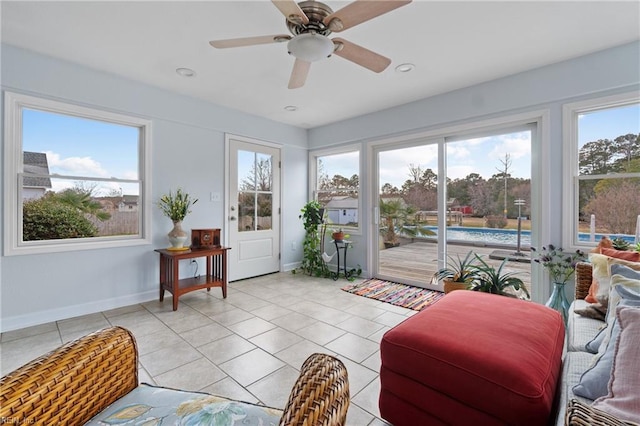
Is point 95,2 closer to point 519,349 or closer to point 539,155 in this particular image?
point 519,349

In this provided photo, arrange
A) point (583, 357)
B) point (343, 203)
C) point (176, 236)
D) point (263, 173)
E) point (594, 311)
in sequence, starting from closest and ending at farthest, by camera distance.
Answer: point (583, 357) → point (594, 311) → point (176, 236) → point (263, 173) → point (343, 203)

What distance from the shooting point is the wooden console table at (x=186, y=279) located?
315 centimetres

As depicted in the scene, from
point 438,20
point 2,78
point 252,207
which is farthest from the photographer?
point 252,207

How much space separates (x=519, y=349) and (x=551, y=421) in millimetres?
261

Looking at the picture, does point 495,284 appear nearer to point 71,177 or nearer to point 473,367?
point 473,367

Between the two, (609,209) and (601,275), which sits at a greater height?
(609,209)

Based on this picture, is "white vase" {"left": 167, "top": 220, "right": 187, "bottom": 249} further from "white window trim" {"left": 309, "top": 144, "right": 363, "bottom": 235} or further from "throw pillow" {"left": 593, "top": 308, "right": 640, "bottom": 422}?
"throw pillow" {"left": 593, "top": 308, "right": 640, "bottom": 422}

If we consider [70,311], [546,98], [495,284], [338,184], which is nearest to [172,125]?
[70,311]

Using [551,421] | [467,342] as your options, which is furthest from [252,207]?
[551,421]

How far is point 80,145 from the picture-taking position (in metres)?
3.09

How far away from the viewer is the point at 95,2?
2.02 meters

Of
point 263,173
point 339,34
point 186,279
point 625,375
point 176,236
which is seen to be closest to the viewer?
point 625,375

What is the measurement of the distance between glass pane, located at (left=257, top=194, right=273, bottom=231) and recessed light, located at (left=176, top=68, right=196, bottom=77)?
2.00m

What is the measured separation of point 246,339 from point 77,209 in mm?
2317
